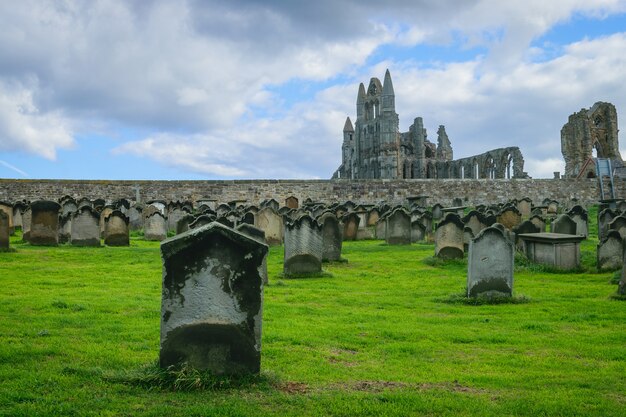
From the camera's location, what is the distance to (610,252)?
44.3ft

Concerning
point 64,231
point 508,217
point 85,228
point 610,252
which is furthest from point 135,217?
point 610,252

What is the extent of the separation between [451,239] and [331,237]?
2878 millimetres

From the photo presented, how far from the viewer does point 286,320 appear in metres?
8.54

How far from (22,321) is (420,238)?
15.6m

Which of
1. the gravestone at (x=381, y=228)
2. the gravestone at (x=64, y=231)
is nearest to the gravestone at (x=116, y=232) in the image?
the gravestone at (x=64, y=231)

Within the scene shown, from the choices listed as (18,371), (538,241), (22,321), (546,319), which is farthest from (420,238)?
(18,371)

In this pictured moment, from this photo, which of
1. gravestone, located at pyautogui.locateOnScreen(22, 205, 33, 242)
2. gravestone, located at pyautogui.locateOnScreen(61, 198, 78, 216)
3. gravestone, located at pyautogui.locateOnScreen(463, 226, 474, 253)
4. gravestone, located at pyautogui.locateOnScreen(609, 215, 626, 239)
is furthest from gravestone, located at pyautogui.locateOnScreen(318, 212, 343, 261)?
gravestone, located at pyautogui.locateOnScreen(61, 198, 78, 216)

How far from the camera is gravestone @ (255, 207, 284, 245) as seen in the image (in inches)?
749

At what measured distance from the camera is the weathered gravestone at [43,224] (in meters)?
17.8

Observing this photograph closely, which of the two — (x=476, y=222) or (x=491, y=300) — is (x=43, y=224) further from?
(x=491, y=300)

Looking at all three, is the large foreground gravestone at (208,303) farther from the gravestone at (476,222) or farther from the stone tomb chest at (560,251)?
the gravestone at (476,222)

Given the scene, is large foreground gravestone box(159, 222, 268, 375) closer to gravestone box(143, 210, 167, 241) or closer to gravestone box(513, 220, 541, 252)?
gravestone box(513, 220, 541, 252)

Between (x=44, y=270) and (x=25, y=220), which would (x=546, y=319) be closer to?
(x=44, y=270)

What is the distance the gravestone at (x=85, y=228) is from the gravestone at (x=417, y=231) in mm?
10063
